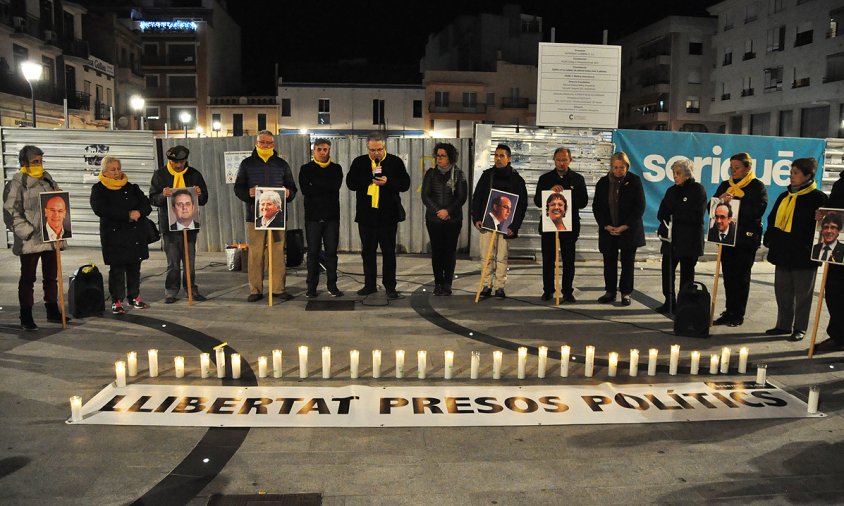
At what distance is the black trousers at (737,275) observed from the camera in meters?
8.64

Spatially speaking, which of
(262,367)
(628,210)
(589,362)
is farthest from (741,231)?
(262,367)

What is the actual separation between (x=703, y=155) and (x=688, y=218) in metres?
5.38

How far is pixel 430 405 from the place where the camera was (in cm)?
556

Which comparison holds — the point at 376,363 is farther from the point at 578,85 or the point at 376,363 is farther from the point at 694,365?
the point at 578,85

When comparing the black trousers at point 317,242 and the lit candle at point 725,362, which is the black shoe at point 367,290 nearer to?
the black trousers at point 317,242

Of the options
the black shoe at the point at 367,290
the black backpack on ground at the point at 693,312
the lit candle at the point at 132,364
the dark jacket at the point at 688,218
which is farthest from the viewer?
the black shoe at the point at 367,290

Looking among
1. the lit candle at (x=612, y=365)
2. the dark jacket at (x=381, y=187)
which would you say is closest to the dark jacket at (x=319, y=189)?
the dark jacket at (x=381, y=187)

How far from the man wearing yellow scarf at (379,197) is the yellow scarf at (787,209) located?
475 cm

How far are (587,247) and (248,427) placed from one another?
9.89 meters

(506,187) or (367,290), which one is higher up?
(506,187)

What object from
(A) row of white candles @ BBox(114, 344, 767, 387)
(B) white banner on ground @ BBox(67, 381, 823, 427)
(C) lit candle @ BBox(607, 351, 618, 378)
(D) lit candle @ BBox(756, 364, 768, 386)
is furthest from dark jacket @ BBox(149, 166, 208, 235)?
(D) lit candle @ BBox(756, 364, 768, 386)

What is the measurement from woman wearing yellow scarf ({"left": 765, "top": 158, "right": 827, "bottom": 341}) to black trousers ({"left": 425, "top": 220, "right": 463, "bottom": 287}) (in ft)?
13.5

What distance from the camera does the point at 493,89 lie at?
5897cm

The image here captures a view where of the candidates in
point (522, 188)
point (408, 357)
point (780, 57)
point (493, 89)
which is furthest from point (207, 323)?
point (493, 89)
